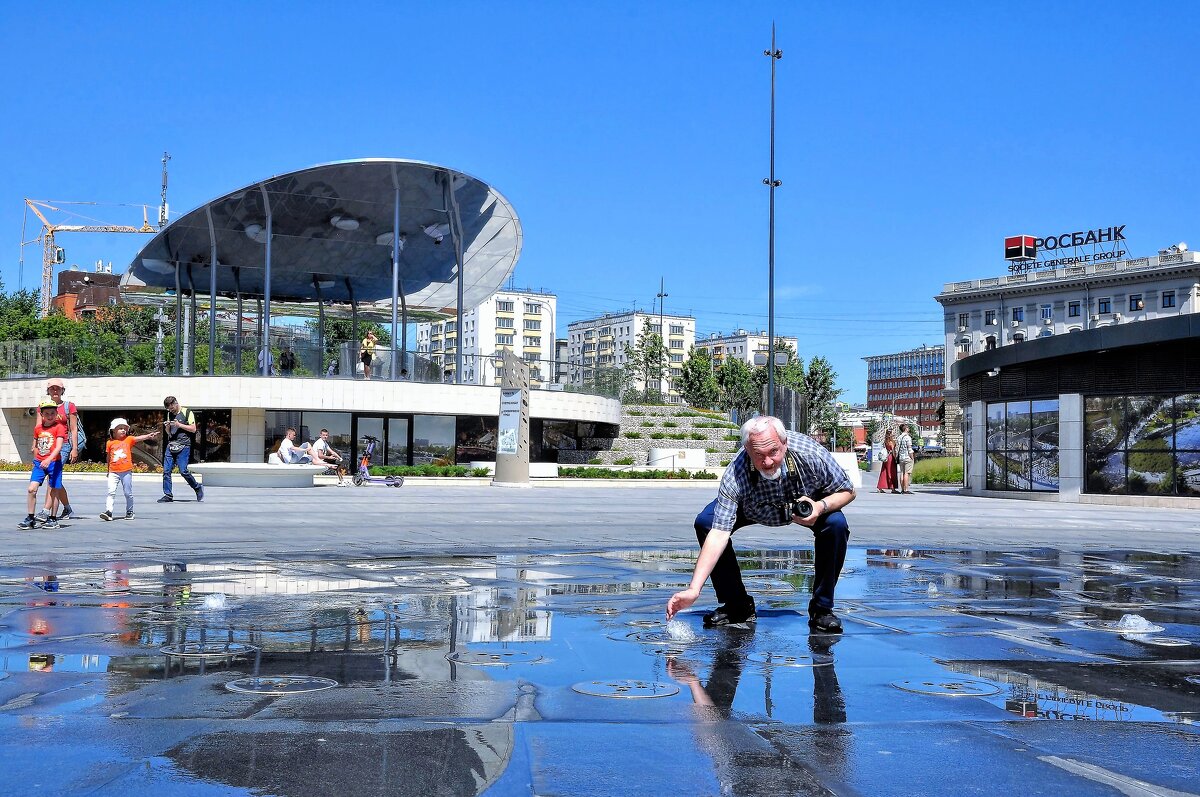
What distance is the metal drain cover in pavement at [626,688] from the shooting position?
468cm

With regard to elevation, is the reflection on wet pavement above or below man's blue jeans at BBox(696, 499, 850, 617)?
below

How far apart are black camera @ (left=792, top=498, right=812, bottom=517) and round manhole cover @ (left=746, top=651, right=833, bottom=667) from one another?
86cm

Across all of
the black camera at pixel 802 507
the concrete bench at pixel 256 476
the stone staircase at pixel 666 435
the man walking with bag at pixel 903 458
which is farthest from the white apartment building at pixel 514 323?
the black camera at pixel 802 507

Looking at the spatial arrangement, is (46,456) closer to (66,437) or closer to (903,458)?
(66,437)

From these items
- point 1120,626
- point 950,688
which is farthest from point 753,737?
point 1120,626

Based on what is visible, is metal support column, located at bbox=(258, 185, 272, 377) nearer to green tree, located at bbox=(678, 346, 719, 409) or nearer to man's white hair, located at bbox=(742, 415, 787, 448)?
man's white hair, located at bbox=(742, 415, 787, 448)

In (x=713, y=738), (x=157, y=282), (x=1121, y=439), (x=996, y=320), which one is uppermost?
(x=996, y=320)

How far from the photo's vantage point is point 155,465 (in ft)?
133

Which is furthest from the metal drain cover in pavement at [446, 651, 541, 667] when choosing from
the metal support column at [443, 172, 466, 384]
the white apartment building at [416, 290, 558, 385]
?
the white apartment building at [416, 290, 558, 385]

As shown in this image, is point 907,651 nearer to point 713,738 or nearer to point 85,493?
point 713,738

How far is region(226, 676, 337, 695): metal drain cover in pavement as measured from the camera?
4633 millimetres

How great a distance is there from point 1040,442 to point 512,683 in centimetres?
2675

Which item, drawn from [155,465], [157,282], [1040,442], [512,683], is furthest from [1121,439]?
[157,282]

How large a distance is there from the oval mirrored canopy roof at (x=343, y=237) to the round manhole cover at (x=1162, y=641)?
122 ft
